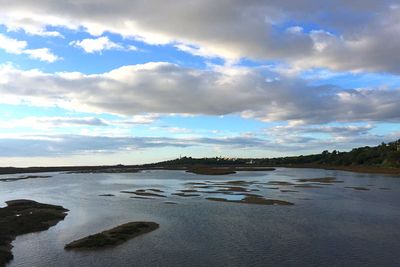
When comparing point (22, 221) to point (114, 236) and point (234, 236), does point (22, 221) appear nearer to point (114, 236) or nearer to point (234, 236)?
point (114, 236)

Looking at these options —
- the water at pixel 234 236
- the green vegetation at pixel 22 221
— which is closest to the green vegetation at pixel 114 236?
the water at pixel 234 236

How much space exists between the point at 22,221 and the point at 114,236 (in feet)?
36.8

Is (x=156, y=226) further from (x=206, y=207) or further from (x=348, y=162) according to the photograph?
(x=348, y=162)

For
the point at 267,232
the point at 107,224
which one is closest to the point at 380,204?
the point at 267,232

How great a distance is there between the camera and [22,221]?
123 ft

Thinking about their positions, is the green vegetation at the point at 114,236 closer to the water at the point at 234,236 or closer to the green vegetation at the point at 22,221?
the water at the point at 234,236

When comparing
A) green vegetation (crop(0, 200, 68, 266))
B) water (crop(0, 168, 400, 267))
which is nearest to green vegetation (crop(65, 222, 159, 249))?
water (crop(0, 168, 400, 267))

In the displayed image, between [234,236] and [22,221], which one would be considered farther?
[22,221]

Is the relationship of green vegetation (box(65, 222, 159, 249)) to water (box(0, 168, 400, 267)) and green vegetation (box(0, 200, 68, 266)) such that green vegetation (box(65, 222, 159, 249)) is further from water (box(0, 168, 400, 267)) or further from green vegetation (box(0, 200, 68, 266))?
green vegetation (box(0, 200, 68, 266))

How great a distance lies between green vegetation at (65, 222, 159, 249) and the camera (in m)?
28.6

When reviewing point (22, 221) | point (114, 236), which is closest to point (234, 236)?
point (114, 236)

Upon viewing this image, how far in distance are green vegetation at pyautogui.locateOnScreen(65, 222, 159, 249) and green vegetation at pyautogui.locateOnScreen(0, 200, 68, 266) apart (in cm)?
433

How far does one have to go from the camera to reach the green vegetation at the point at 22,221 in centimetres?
2868

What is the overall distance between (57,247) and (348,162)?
555ft
